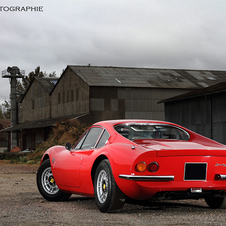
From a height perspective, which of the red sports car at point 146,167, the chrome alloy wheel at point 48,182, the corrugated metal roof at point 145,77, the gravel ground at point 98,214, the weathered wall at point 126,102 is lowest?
the gravel ground at point 98,214

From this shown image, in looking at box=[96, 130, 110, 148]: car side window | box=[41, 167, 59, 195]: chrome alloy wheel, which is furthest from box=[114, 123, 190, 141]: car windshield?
box=[41, 167, 59, 195]: chrome alloy wheel

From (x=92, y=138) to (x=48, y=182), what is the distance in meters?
1.76

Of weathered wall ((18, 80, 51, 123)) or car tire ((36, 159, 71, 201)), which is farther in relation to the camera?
weathered wall ((18, 80, 51, 123))

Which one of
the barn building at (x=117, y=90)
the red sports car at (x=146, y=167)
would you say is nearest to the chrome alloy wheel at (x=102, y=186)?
the red sports car at (x=146, y=167)

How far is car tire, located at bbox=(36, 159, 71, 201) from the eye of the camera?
8141 mm

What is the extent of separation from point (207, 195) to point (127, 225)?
1.40 metres

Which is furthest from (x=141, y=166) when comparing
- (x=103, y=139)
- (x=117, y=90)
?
(x=117, y=90)

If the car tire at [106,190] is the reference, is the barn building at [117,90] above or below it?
above

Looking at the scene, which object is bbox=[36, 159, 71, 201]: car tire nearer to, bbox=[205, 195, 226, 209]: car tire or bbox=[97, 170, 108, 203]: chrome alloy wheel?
bbox=[97, 170, 108, 203]: chrome alloy wheel

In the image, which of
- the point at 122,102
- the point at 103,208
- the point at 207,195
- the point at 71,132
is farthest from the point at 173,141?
the point at 122,102

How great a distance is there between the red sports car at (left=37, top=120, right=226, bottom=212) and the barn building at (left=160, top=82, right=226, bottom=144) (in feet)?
56.8

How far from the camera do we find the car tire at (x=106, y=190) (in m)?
6.05

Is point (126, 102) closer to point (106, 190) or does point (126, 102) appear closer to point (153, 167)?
point (106, 190)

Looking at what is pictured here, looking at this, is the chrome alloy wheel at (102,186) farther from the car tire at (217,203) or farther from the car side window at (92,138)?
the car tire at (217,203)
